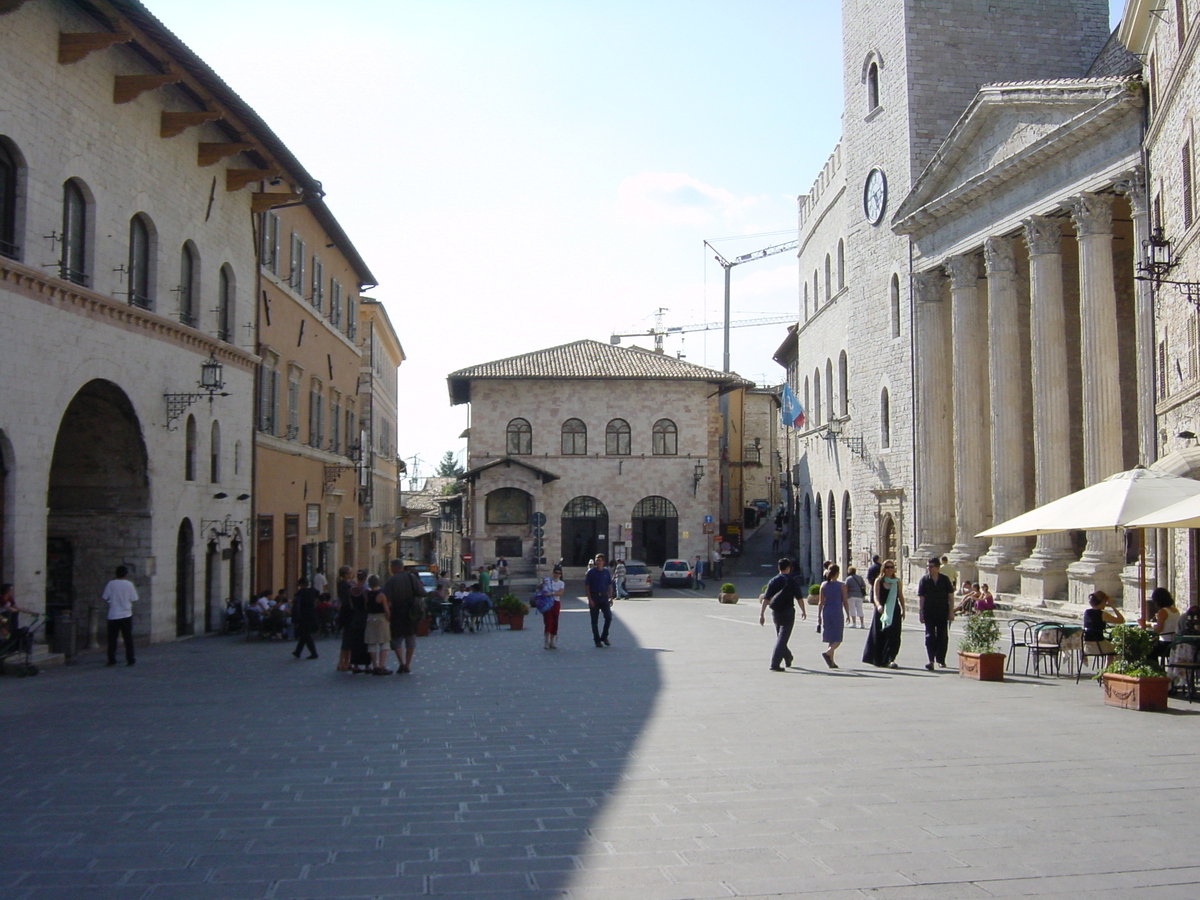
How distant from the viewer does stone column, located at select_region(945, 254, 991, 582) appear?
3170cm

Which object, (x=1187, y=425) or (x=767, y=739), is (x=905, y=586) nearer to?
(x=1187, y=425)

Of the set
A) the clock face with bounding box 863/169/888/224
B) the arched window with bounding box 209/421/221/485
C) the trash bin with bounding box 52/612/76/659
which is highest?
the clock face with bounding box 863/169/888/224

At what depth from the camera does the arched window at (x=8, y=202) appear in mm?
15227

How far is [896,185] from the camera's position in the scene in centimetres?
3584

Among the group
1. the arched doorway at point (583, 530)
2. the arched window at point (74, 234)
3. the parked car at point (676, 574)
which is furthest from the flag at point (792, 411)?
the arched window at point (74, 234)

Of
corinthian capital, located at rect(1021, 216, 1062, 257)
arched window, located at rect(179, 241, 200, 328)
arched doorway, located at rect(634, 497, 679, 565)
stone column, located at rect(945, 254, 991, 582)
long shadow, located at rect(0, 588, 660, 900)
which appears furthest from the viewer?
arched doorway, located at rect(634, 497, 679, 565)

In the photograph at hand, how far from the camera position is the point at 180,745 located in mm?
9953

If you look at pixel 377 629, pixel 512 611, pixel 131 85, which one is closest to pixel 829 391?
pixel 512 611

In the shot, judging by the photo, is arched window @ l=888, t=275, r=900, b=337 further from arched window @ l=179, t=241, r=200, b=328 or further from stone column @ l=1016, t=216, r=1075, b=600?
arched window @ l=179, t=241, r=200, b=328

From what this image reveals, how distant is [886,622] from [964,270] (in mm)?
18123

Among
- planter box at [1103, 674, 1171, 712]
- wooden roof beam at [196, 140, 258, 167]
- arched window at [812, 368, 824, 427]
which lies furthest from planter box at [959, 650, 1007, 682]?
arched window at [812, 368, 824, 427]

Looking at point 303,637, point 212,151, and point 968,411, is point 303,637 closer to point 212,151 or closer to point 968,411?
point 212,151

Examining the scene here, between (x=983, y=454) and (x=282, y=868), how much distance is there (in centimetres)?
2918

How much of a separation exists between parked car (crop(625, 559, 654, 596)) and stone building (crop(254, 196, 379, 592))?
10.6 m
